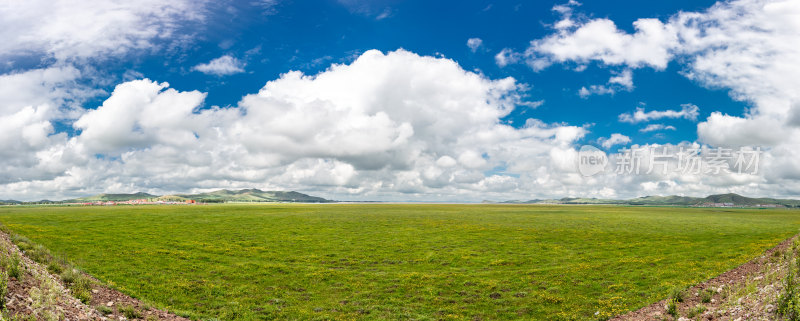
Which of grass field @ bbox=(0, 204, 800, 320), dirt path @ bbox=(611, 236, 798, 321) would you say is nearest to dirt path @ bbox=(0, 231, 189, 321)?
grass field @ bbox=(0, 204, 800, 320)

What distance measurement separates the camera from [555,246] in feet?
170

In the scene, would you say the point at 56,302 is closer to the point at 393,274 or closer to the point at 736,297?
the point at 393,274

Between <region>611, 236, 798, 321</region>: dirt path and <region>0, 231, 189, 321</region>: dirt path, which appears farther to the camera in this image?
<region>611, 236, 798, 321</region>: dirt path

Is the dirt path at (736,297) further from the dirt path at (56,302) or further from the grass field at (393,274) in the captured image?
the dirt path at (56,302)

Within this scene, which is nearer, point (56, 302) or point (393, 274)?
point (56, 302)

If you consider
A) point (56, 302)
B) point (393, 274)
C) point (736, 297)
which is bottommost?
point (393, 274)

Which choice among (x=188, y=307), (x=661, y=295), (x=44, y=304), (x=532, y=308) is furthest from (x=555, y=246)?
(x=44, y=304)

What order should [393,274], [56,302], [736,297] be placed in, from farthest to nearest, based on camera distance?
1. [393,274]
2. [736,297]
3. [56,302]

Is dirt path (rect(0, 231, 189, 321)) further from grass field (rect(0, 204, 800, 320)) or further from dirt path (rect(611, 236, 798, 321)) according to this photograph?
dirt path (rect(611, 236, 798, 321))

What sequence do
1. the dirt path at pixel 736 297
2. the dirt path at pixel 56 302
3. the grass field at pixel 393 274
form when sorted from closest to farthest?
the dirt path at pixel 56 302
the dirt path at pixel 736 297
the grass field at pixel 393 274

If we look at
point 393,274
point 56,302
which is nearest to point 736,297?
point 393,274

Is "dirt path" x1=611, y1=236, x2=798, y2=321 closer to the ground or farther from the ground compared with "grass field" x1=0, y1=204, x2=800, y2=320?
farther from the ground

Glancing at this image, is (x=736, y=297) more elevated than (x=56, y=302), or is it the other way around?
(x=56, y=302)

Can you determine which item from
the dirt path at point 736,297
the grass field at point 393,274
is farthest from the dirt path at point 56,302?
the dirt path at point 736,297
